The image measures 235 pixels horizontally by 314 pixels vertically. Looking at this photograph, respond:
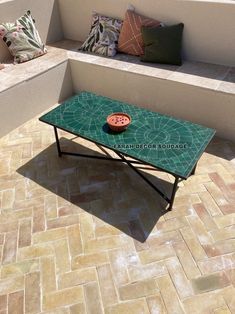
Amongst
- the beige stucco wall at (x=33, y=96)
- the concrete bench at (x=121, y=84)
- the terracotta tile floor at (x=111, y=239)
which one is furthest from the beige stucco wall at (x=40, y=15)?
the terracotta tile floor at (x=111, y=239)

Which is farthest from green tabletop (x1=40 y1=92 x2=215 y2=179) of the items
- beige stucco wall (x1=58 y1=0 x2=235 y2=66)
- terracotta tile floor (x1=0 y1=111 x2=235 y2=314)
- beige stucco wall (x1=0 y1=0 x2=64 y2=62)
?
beige stucco wall (x1=0 y1=0 x2=64 y2=62)

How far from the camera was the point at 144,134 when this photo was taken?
266 cm

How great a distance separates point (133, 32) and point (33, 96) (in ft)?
5.41

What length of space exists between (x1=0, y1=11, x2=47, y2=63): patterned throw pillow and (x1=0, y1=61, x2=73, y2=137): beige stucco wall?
0.48 m

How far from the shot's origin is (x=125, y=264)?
226cm

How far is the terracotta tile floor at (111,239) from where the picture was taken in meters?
2.07

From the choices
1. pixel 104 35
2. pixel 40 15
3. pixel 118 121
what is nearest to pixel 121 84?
pixel 104 35

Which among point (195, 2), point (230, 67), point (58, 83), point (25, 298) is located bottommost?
point (25, 298)

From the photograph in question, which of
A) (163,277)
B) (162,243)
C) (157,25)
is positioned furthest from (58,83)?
(163,277)

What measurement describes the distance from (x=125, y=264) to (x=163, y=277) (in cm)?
31

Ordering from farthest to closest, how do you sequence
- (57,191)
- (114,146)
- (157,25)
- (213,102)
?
(157,25) < (213,102) < (57,191) < (114,146)

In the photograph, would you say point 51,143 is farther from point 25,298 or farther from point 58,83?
point 25,298

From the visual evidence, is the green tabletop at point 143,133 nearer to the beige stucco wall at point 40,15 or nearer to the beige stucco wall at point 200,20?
the beige stucco wall at point 200,20

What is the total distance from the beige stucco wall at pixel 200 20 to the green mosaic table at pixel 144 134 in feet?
4.87
